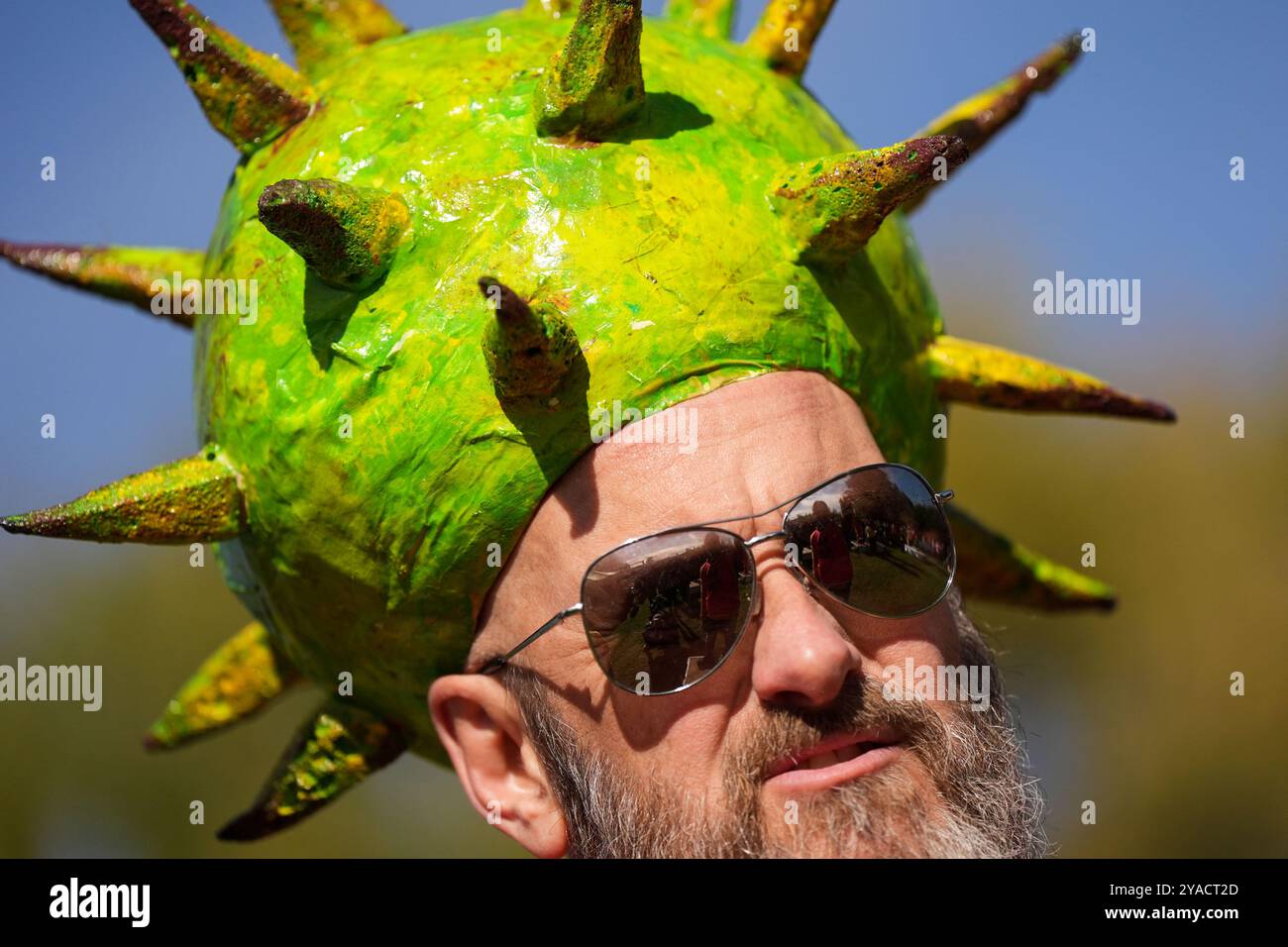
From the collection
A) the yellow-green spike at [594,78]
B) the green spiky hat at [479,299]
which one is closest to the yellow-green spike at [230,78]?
the green spiky hat at [479,299]

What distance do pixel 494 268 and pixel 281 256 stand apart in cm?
64

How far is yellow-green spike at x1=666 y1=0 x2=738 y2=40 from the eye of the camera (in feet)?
13.0

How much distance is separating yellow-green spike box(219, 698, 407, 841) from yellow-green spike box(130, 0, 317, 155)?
5.62ft

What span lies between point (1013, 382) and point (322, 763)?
2383mm

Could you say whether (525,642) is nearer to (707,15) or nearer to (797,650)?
(797,650)

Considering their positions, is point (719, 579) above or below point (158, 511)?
below

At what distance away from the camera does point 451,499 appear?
309cm

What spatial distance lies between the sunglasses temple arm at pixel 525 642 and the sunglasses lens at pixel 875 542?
0.56 meters

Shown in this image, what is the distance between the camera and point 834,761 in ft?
9.73

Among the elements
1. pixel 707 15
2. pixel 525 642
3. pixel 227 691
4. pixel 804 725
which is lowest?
pixel 804 725

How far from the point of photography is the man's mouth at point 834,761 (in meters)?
2.90

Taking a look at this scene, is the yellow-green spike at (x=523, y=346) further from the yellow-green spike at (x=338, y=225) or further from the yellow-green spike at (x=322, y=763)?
the yellow-green spike at (x=322, y=763)

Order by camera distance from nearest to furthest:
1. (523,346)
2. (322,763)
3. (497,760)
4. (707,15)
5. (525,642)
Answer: (523,346) < (525,642) < (497,760) < (322,763) < (707,15)

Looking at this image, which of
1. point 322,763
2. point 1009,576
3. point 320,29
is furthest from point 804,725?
point 320,29
